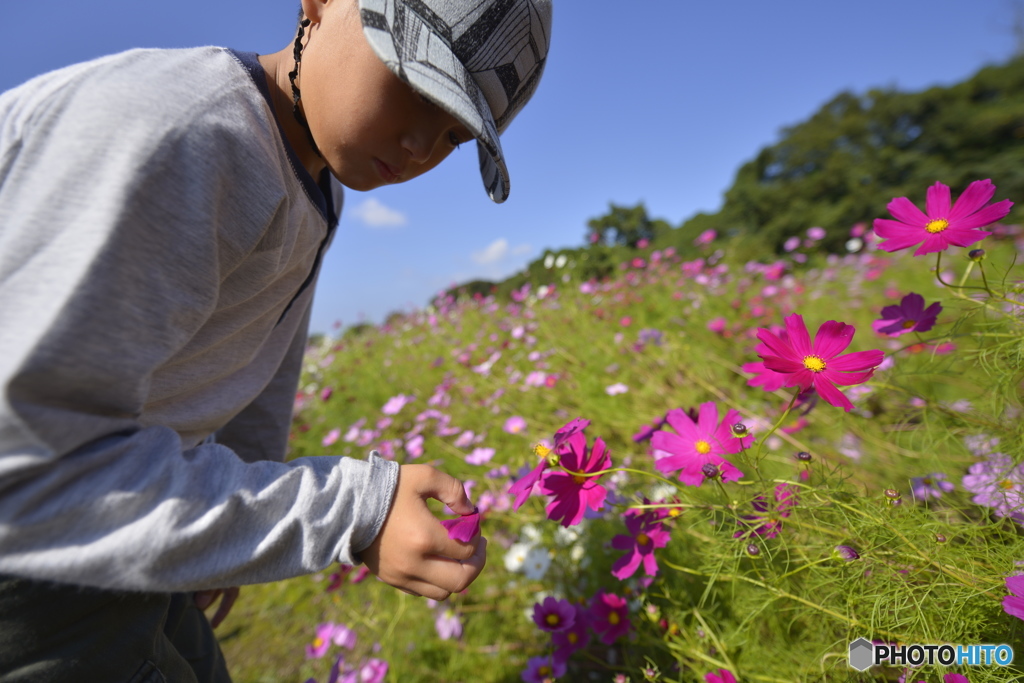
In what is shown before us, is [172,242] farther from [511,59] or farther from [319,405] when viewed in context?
[319,405]

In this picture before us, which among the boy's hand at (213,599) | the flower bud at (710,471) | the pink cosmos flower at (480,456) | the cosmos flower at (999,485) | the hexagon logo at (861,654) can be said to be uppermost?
the cosmos flower at (999,485)

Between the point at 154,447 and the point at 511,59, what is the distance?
70 centimetres

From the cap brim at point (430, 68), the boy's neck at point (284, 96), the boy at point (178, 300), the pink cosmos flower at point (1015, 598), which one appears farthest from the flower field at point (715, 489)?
the boy's neck at point (284, 96)

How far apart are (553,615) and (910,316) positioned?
83 centimetres

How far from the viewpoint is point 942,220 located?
0.61 m

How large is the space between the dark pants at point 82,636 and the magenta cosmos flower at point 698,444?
724 mm

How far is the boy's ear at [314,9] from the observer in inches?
26.7

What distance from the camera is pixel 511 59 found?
2.34ft

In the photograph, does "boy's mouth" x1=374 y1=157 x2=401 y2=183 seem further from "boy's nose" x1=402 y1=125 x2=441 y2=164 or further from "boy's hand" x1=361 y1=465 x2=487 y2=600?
"boy's hand" x1=361 y1=465 x2=487 y2=600

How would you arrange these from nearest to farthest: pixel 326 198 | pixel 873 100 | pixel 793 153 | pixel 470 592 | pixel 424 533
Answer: pixel 424 533
pixel 326 198
pixel 470 592
pixel 873 100
pixel 793 153

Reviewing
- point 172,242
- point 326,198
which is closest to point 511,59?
point 326,198

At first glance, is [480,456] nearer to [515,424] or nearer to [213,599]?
[515,424]

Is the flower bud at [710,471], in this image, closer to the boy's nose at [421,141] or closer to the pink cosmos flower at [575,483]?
the pink cosmos flower at [575,483]

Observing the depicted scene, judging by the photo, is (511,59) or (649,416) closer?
(511,59)
